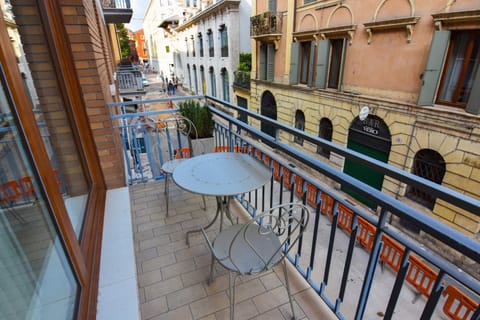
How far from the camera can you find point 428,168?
5984 mm

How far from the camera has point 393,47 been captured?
5.99 m

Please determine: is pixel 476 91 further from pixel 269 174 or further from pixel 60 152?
pixel 60 152

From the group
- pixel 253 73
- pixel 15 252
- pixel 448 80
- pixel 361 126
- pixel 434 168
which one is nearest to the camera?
pixel 15 252

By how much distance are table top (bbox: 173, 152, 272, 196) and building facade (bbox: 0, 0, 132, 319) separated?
27.7 inches

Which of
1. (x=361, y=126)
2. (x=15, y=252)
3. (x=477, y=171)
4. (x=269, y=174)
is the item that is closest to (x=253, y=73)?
(x=361, y=126)

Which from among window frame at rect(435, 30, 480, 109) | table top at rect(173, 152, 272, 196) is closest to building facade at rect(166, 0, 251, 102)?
window frame at rect(435, 30, 480, 109)

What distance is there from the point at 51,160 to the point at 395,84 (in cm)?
697

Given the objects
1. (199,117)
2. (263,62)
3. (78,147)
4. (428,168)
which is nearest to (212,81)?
(263,62)

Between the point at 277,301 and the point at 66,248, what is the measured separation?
123 cm

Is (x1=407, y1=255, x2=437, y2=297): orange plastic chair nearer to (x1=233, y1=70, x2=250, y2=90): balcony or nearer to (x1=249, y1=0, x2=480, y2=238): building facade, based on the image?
(x1=249, y1=0, x2=480, y2=238): building facade

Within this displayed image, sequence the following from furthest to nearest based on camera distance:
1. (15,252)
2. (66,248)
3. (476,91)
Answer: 1. (476,91)
2. (66,248)
3. (15,252)

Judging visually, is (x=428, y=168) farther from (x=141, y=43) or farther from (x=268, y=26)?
(x=141, y=43)

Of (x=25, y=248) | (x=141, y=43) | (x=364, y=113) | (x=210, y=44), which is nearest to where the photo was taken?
(x=25, y=248)

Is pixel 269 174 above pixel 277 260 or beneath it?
above
